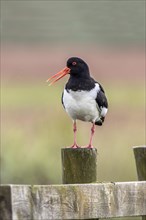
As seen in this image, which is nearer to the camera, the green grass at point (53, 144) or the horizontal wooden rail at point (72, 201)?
the horizontal wooden rail at point (72, 201)

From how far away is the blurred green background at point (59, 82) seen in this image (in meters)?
13.8

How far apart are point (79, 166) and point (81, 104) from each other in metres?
2.15

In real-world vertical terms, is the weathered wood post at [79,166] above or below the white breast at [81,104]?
below

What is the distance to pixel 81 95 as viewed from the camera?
886 centimetres

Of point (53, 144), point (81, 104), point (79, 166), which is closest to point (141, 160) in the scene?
point (79, 166)

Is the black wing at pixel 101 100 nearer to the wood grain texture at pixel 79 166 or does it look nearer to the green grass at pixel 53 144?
the wood grain texture at pixel 79 166

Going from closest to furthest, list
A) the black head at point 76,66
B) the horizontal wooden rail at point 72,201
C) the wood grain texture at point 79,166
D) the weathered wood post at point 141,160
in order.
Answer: the horizontal wooden rail at point 72,201 → the wood grain texture at point 79,166 → the weathered wood post at point 141,160 → the black head at point 76,66

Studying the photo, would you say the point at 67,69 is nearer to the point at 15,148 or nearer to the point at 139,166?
the point at 139,166

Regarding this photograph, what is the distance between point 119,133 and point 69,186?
12.5 metres

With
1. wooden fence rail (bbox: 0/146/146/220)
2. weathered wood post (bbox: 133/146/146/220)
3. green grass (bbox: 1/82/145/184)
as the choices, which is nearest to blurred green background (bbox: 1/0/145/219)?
green grass (bbox: 1/82/145/184)

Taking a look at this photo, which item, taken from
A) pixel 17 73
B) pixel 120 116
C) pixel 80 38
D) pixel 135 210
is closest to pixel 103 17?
pixel 80 38

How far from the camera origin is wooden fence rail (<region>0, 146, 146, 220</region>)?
17.6ft

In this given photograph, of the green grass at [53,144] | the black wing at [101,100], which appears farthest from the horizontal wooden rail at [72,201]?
the green grass at [53,144]

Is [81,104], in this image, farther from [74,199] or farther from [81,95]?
[74,199]
